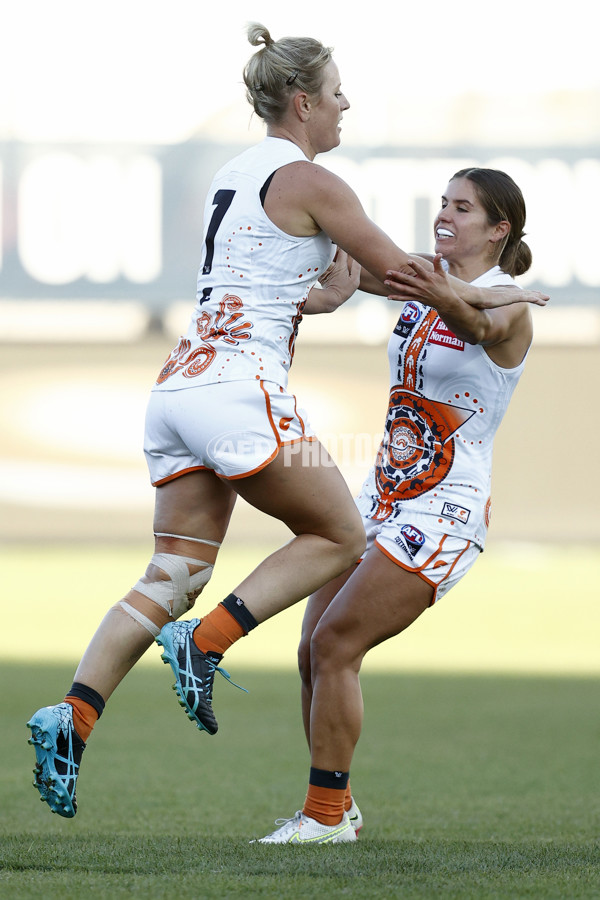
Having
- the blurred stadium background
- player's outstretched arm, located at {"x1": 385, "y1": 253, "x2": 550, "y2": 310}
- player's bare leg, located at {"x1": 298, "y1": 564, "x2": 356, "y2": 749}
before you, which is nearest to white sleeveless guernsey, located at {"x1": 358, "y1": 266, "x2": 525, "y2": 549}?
player's bare leg, located at {"x1": 298, "y1": 564, "x2": 356, "y2": 749}

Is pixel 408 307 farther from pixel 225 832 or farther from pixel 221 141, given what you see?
pixel 221 141

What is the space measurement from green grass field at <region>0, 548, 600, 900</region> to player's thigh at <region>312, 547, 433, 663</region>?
54cm

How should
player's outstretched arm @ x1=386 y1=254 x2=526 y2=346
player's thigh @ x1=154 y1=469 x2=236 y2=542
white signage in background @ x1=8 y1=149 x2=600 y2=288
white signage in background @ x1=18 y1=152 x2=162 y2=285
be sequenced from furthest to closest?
1. white signage in background @ x1=18 y1=152 x2=162 y2=285
2. white signage in background @ x1=8 y1=149 x2=600 y2=288
3. player's thigh @ x1=154 y1=469 x2=236 y2=542
4. player's outstretched arm @ x1=386 y1=254 x2=526 y2=346

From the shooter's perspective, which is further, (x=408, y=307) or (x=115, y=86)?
(x=115, y=86)

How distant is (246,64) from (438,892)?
2.00 metres

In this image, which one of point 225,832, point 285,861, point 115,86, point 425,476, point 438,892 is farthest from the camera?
point 115,86

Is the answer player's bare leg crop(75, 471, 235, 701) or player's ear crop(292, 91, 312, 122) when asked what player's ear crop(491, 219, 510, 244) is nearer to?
player's ear crop(292, 91, 312, 122)

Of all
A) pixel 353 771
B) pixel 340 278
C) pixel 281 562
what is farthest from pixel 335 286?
pixel 353 771

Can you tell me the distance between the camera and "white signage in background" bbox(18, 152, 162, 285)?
689 inches

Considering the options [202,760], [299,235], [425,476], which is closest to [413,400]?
[425,476]

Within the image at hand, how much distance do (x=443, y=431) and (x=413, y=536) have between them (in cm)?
33

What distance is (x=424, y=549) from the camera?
11.5 feet

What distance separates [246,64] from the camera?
10.4 ft

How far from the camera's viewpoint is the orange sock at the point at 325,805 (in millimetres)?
3473
